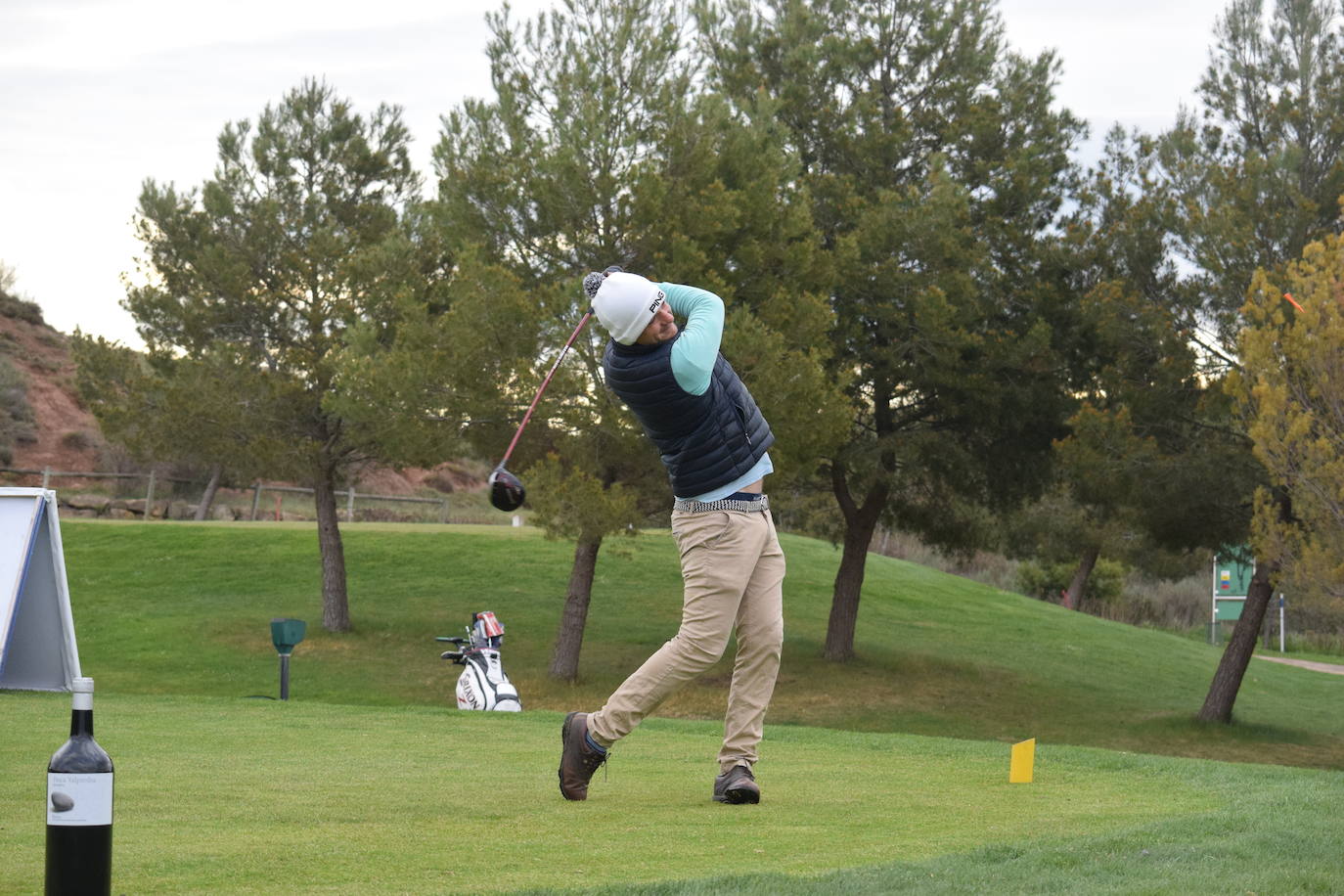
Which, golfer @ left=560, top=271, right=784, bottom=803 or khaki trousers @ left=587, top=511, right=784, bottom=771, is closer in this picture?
golfer @ left=560, top=271, right=784, bottom=803

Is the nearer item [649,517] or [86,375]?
[649,517]

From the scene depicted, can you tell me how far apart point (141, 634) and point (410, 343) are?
9.27m

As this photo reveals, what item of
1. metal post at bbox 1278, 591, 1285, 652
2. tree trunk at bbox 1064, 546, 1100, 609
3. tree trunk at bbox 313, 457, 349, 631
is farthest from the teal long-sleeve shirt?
metal post at bbox 1278, 591, 1285, 652

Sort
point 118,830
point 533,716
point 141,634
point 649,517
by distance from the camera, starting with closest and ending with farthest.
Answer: point 118,830 < point 533,716 < point 649,517 < point 141,634

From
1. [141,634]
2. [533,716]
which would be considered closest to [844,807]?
[533,716]

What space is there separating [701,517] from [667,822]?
1.23 m

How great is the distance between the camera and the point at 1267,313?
56.0ft

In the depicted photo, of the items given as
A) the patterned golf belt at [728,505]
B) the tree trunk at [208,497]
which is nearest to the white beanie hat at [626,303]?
the patterned golf belt at [728,505]

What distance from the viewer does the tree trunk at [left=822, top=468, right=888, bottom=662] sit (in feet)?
84.5

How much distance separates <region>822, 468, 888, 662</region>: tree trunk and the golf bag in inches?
Result: 418

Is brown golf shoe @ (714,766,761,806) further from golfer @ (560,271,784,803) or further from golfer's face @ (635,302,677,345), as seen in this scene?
golfer's face @ (635,302,677,345)

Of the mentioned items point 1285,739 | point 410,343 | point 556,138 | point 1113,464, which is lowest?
point 1285,739

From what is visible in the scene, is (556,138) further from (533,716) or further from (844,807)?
(844,807)

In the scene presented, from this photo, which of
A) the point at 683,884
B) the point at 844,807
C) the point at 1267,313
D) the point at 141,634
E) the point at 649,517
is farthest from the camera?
the point at 141,634
